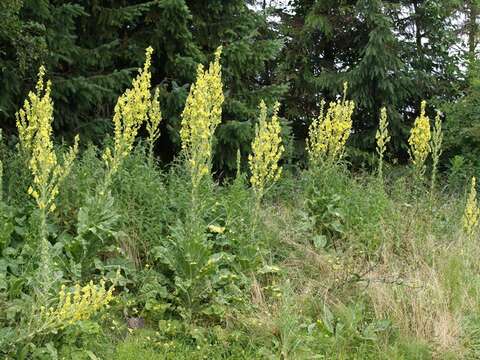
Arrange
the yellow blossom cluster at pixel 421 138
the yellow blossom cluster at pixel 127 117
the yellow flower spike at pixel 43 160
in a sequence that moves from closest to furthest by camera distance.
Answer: the yellow flower spike at pixel 43 160 → the yellow blossom cluster at pixel 127 117 → the yellow blossom cluster at pixel 421 138

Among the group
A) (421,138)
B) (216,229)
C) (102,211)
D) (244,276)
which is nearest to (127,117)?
(102,211)

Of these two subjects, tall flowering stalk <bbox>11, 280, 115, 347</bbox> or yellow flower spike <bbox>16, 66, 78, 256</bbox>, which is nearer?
tall flowering stalk <bbox>11, 280, 115, 347</bbox>

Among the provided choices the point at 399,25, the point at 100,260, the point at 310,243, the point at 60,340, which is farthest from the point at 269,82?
the point at 60,340

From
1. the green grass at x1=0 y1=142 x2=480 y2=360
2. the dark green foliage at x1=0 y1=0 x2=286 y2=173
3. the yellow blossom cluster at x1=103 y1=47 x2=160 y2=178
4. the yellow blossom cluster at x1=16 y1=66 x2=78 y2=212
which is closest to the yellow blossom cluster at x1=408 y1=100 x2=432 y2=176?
the green grass at x1=0 y1=142 x2=480 y2=360

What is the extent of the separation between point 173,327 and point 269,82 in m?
7.41

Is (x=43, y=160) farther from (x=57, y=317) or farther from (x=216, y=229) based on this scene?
(x=216, y=229)

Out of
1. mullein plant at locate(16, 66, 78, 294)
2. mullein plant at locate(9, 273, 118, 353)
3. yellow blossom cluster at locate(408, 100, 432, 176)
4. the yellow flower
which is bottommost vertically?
mullein plant at locate(9, 273, 118, 353)

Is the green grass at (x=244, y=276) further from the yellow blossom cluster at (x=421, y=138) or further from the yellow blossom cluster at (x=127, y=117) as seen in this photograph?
the yellow blossom cluster at (x=421, y=138)

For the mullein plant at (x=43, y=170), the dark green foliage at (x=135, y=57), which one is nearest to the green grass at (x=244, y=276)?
the mullein plant at (x=43, y=170)

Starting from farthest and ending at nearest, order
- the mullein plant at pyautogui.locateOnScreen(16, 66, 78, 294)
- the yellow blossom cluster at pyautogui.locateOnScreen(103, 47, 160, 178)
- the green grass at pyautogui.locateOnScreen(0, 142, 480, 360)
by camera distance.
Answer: the yellow blossom cluster at pyautogui.locateOnScreen(103, 47, 160, 178), the green grass at pyautogui.locateOnScreen(0, 142, 480, 360), the mullein plant at pyautogui.locateOnScreen(16, 66, 78, 294)

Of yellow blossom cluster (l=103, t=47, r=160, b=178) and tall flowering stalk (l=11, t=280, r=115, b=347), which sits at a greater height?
yellow blossom cluster (l=103, t=47, r=160, b=178)

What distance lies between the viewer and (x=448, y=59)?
34.0ft

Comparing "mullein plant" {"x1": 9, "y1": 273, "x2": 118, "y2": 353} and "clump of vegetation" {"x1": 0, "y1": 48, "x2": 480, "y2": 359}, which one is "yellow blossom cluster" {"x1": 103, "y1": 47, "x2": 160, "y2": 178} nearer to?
"clump of vegetation" {"x1": 0, "y1": 48, "x2": 480, "y2": 359}

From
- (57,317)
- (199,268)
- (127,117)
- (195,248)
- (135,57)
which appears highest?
(135,57)
